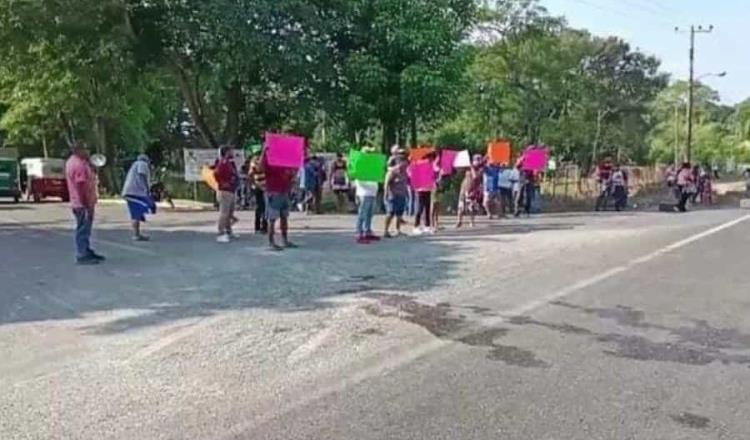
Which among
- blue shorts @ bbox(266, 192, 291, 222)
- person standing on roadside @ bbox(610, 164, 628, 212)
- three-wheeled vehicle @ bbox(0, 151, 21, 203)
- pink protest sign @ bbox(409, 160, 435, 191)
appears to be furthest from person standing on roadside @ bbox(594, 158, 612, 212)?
three-wheeled vehicle @ bbox(0, 151, 21, 203)

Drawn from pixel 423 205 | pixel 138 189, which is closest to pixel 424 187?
pixel 423 205

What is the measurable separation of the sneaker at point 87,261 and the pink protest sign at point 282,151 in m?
3.07

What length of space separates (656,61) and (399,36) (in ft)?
168

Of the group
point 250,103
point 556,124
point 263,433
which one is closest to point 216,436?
point 263,433

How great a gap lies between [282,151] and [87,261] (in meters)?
3.51

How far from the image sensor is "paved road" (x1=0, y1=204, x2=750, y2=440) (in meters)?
5.62

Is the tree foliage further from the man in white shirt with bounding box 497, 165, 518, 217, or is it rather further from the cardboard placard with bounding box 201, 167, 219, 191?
the cardboard placard with bounding box 201, 167, 219, 191

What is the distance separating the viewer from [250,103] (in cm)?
3369

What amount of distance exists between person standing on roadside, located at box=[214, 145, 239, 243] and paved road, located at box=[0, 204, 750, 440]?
2161 millimetres

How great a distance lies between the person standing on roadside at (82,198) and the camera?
13.2 m

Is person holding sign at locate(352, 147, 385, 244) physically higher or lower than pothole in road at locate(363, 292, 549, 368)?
higher

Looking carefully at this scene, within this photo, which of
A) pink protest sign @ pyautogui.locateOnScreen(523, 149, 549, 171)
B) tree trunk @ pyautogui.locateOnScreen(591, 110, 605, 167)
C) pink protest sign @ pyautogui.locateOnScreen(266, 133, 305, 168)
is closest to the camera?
pink protest sign @ pyautogui.locateOnScreen(266, 133, 305, 168)

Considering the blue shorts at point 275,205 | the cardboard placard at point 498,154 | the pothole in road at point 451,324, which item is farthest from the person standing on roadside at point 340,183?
the pothole in road at point 451,324

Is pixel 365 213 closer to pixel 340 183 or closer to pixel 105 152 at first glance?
pixel 340 183
